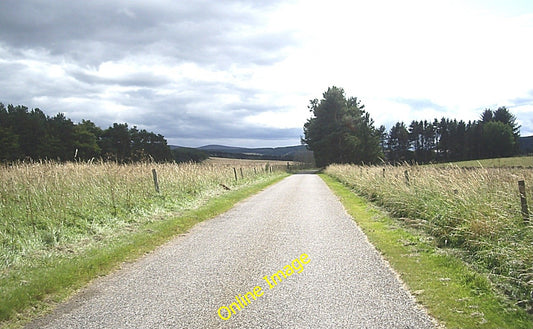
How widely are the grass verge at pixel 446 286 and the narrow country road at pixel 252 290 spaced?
258mm

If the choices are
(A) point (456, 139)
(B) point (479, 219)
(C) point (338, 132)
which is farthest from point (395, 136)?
(B) point (479, 219)

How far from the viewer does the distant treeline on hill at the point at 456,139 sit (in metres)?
90.5

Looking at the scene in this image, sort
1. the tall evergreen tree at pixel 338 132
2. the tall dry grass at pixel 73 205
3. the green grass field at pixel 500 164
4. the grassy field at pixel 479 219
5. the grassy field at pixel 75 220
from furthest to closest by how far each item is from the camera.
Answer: the tall evergreen tree at pixel 338 132
the green grass field at pixel 500 164
the tall dry grass at pixel 73 205
the grassy field at pixel 75 220
the grassy field at pixel 479 219

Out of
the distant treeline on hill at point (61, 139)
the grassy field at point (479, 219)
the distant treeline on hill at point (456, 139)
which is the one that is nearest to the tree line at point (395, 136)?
the distant treeline on hill at point (456, 139)

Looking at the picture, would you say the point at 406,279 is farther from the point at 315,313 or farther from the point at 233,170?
the point at 233,170

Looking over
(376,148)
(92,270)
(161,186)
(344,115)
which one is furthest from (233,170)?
(376,148)

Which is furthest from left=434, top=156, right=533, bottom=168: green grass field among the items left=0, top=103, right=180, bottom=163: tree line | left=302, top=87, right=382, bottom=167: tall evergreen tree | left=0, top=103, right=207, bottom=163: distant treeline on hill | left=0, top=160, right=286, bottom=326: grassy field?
left=0, top=103, right=180, bottom=163: tree line

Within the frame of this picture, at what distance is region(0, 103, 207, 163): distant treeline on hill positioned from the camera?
149 ft

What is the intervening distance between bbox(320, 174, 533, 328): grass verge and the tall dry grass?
21.6 feet

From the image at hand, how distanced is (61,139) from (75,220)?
48965mm

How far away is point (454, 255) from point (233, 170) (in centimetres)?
2577

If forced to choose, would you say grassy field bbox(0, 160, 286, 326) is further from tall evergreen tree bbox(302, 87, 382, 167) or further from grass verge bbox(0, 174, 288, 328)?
tall evergreen tree bbox(302, 87, 382, 167)

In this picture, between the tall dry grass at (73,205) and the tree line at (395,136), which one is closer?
the tall dry grass at (73,205)

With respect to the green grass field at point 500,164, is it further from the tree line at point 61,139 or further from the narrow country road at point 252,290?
the tree line at point 61,139
